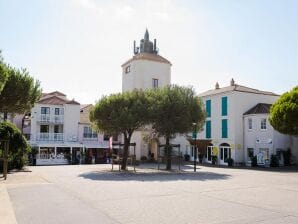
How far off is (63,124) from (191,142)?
54.0ft

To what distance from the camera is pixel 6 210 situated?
34.8 ft

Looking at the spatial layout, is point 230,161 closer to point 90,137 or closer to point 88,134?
point 90,137

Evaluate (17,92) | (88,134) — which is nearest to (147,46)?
(88,134)

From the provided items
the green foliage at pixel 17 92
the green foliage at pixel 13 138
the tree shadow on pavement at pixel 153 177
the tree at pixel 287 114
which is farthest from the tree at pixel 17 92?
the tree at pixel 287 114

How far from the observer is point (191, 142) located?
46000 mm

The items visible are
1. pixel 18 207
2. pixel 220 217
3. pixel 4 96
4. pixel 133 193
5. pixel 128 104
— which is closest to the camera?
pixel 220 217

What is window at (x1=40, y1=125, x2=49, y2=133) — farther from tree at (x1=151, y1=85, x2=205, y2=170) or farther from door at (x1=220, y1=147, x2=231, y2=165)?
door at (x1=220, y1=147, x2=231, y2=165)

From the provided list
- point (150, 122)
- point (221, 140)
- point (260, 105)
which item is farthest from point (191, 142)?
point (150, 122)

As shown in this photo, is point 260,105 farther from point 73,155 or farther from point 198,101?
point 73,155

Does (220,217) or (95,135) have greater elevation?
(95,135)

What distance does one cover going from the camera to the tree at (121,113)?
27656 millimetres

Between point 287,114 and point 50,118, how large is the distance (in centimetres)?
2767

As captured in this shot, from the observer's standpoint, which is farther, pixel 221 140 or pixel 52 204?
pixel 221 140

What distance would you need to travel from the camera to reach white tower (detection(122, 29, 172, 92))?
47.5 metres
